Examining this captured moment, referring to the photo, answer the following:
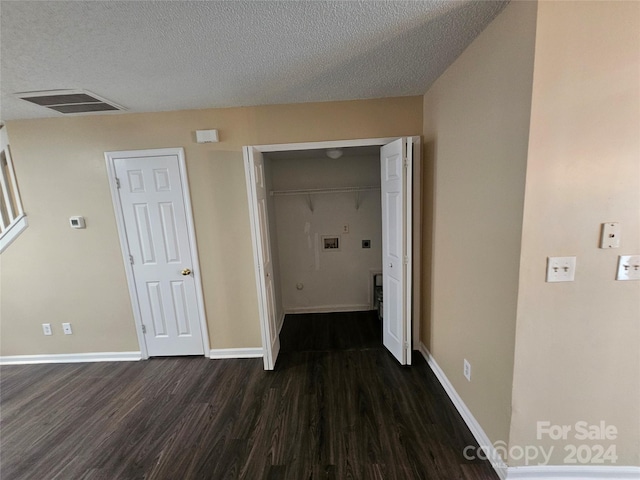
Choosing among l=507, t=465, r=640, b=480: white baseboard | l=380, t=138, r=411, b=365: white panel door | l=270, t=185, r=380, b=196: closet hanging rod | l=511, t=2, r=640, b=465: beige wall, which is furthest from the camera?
l=270, t=185, r=380, b=196: closet hanging rod

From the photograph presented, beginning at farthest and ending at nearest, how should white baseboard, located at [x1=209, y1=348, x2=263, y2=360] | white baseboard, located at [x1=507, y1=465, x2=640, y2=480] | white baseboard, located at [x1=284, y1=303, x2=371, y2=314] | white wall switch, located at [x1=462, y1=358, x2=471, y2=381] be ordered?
white baseboard, located at [x1=284, y1=303, x2=371, y2=314], white baseboard, located at [x1=209, y1=348, x2=263, y2=360], white wall switch, located at [x1=462, y1=358, x2=471, y2=381], white baseboard, located at [x1=507, y1=465, x2=640, y2=480]

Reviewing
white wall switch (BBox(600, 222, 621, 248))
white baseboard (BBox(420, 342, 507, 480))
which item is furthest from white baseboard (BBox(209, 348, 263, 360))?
white wall switch (BBox(600, 222, 621, 248))

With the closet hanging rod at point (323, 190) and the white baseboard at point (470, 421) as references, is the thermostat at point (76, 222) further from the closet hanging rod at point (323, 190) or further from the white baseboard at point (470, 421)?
the white baseboard at point (470, 421)

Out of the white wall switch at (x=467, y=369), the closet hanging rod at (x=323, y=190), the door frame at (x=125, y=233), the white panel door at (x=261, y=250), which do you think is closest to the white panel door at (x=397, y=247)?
the white wall switch at (x=467, y=369)

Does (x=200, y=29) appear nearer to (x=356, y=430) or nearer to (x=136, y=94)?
(x=136, y=94)

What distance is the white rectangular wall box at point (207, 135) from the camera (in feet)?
7.91

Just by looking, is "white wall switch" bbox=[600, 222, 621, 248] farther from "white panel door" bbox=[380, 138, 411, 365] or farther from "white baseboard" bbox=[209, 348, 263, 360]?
"white baseboard" bbox=[209, 348, 263, 360]

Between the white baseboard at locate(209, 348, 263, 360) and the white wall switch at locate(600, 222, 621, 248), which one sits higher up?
the white wall switch at locate(600, 222, 621, 248)

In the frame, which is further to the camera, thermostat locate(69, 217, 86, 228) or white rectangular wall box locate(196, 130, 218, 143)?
thermostat locate(69, 217, 86, 228)

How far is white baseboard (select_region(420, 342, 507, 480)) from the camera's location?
58.2 inches

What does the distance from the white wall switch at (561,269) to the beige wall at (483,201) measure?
0.49 feet

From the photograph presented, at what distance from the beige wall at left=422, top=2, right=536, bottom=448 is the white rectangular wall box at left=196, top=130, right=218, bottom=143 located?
6.29 ft

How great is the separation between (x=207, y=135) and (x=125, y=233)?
128cm

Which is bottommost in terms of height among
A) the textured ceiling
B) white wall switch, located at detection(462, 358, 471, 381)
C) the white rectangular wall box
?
white wall switch, located at detection(462, 358, 471, 381)
